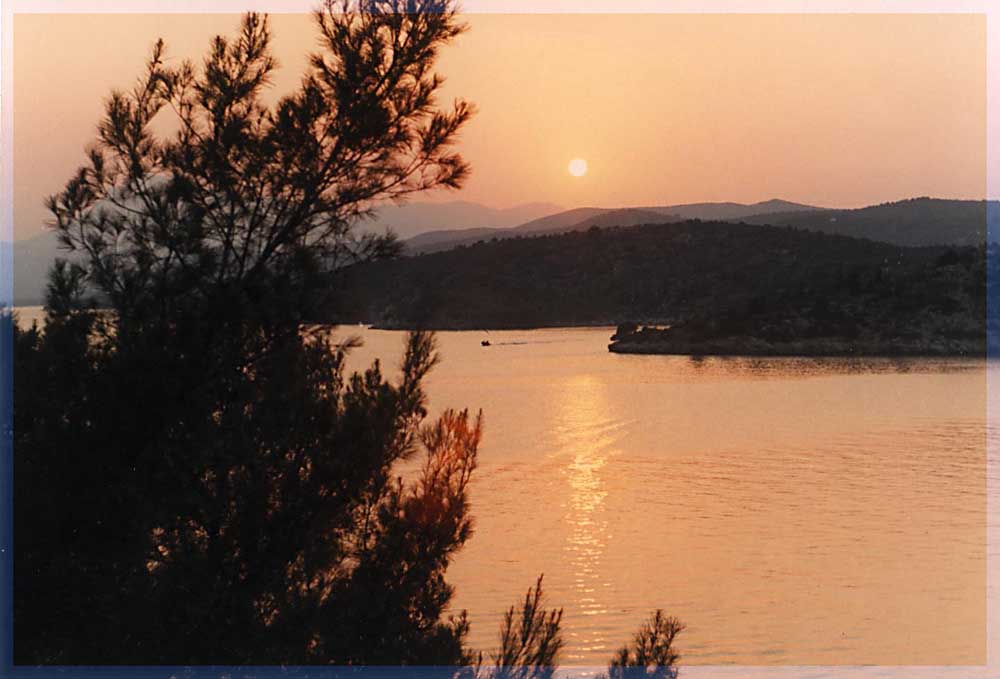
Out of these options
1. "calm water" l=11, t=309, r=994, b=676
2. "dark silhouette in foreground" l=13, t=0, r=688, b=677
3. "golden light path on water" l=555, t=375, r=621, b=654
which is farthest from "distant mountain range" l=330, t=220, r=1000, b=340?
"dark silhouette in foreground" l=13, t=0, r=688, b=677

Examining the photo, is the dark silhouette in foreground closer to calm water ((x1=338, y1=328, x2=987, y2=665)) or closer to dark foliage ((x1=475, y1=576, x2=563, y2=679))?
dark foliage ((x1=475, y1=576, x2=563, y2=679))

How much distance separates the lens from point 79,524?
4.23 metres

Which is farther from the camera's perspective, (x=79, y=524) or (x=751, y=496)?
(x=751, y=496)

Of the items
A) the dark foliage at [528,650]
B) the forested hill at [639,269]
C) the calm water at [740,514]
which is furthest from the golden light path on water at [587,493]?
the forested hill at [639,269]

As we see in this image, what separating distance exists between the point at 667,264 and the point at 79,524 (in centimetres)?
4457

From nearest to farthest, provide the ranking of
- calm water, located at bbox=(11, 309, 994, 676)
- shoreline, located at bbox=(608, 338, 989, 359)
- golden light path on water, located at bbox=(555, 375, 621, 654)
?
calm water, located at bbox=(11, 309, 994, 676)
golden light path on water, located at bbox=(555, 375, 621, 654)
shoreline, located at bbox=(608, 338, 989, 359)

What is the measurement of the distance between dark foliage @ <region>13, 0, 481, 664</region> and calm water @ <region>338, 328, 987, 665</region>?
0.47 meters

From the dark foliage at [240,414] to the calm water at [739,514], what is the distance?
0.39 meters

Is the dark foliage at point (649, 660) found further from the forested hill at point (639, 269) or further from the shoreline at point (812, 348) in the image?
the forested hill at point (639, 269)

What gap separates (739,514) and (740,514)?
1cm

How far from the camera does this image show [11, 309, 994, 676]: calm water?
7.99 m

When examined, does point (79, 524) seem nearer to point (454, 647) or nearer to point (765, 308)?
point (454, 647)

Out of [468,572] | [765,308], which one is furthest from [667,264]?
[468,572]

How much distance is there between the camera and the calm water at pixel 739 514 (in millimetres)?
7992
